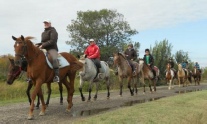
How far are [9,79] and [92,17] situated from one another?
59082 millimetres

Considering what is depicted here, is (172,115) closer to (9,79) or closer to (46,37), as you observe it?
(46,37)

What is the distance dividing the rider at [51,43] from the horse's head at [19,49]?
139 cm

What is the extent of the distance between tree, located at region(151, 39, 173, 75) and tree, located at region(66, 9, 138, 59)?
2121cm

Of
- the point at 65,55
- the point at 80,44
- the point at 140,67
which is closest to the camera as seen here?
the point at 65,55

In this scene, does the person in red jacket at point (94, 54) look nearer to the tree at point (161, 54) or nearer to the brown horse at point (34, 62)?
the brown horse at point (34, 62)

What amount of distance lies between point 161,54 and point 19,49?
3786 cm

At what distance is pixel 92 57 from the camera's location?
16688 mm

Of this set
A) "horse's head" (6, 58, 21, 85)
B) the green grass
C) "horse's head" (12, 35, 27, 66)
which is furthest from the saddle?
the green grass

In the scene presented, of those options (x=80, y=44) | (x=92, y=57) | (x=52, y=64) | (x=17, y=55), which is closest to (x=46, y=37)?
(x=52, y=64)

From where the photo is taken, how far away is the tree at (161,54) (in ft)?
150

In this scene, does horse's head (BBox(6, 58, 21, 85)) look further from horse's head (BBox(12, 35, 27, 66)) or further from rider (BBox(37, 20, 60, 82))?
horse's head (BBox(12, 35, 27, 66))

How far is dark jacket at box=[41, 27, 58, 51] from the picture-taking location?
12001 millimetres

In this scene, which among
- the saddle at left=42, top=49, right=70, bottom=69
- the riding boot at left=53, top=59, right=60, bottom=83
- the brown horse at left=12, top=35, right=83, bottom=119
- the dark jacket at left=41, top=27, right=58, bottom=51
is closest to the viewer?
the brown horse at left=12, top=35, right=83, bottom=119

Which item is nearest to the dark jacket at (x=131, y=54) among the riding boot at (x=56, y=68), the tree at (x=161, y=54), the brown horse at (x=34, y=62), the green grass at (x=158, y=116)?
the green grass at (x=158, y=116)
